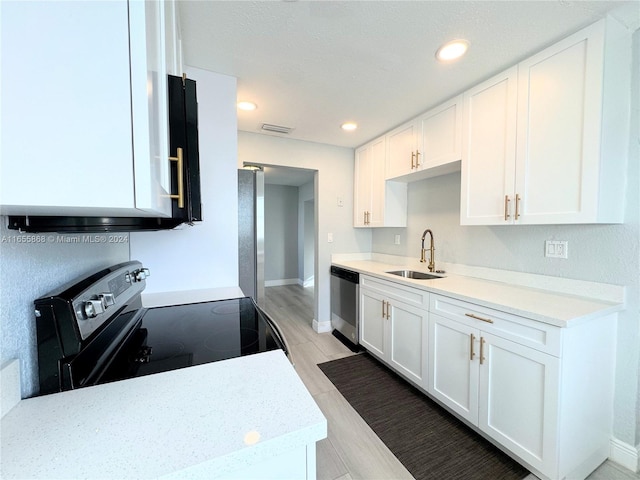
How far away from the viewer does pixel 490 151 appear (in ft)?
5.85

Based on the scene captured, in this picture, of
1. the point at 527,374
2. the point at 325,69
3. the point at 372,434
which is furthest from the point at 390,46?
the point at 372,434

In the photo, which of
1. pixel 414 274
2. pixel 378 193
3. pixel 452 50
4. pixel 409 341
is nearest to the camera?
pixel 452 50

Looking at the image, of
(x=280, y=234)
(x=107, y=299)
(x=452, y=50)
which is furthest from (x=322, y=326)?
(x=280, y=234)

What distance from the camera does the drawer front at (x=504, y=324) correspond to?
1.24m

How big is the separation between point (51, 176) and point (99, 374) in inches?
23.6

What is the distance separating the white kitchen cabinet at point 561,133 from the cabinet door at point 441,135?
0.20 m

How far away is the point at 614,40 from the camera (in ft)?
4.27

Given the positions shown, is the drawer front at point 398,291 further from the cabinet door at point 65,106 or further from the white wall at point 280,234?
the white wall at point 280,234

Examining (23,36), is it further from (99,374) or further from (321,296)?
(321,296)

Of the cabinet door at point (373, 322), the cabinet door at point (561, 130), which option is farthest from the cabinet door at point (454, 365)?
the cabinet door at point (561, 130)

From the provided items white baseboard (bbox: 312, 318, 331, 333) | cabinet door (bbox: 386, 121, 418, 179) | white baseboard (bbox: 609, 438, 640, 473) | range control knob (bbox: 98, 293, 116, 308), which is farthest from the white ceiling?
white baseboard (bbox: 312, 318, 331, 333)

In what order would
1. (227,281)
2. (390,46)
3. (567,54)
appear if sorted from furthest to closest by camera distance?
(227,281), (390,46), (567,54)

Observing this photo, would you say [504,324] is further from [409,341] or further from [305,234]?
[305,234]

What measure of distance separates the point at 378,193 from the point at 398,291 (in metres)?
1.24
